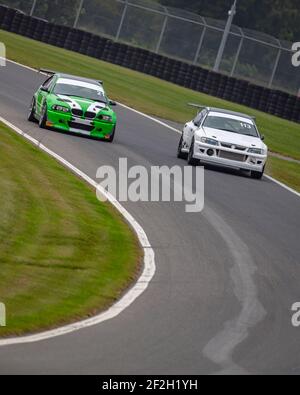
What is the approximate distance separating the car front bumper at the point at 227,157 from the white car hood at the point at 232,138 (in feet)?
0.79

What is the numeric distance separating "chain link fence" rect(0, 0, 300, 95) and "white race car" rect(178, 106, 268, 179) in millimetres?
27952

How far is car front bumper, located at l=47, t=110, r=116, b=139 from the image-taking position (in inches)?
947

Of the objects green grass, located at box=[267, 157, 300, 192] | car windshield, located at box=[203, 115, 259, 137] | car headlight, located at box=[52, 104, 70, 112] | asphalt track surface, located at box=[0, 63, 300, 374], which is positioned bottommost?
asphalt track surface, located at box=[0, 63, 300, 374]

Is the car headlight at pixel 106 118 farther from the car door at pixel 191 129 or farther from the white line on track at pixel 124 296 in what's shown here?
the white line on track at pixel 124 296

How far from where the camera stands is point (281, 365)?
380 inches

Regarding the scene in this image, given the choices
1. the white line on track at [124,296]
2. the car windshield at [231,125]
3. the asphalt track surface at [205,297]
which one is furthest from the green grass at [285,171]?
the white line on track at [124,296]

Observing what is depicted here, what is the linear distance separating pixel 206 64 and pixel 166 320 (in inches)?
1755

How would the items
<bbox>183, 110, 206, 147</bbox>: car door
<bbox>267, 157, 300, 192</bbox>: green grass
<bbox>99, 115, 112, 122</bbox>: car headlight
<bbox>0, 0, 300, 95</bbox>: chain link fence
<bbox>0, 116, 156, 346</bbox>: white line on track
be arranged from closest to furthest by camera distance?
1. <bbox>0, 116, 156, 346</bbox>: white line on track
2. <bbox>183, 110, 206, 147</bbox>: car door
3. <bbox>99, 115, 112, 122</bbox>: car headlight
4. <bbox>267, 157, 300, 192</bbox>: green grass
5. <bbox>0, 0, 300, 95</bbox>: chain link fence

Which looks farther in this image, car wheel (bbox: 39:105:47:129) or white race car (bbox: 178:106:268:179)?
car wheel (bbox: 39:105:47:129)

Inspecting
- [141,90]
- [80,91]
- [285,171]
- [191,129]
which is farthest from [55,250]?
[141,90]

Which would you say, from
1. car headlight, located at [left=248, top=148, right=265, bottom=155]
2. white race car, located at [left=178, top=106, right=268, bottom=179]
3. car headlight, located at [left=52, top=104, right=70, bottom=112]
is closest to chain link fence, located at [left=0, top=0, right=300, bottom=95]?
white race car, located at [left=178, top=106, right=268, bottom=179]

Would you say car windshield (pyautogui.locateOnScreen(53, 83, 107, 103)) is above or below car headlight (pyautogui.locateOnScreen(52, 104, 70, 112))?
above

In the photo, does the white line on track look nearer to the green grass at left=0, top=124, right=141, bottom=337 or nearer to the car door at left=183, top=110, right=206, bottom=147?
the green grass at left=0, top=124, right=141, bottom=337
